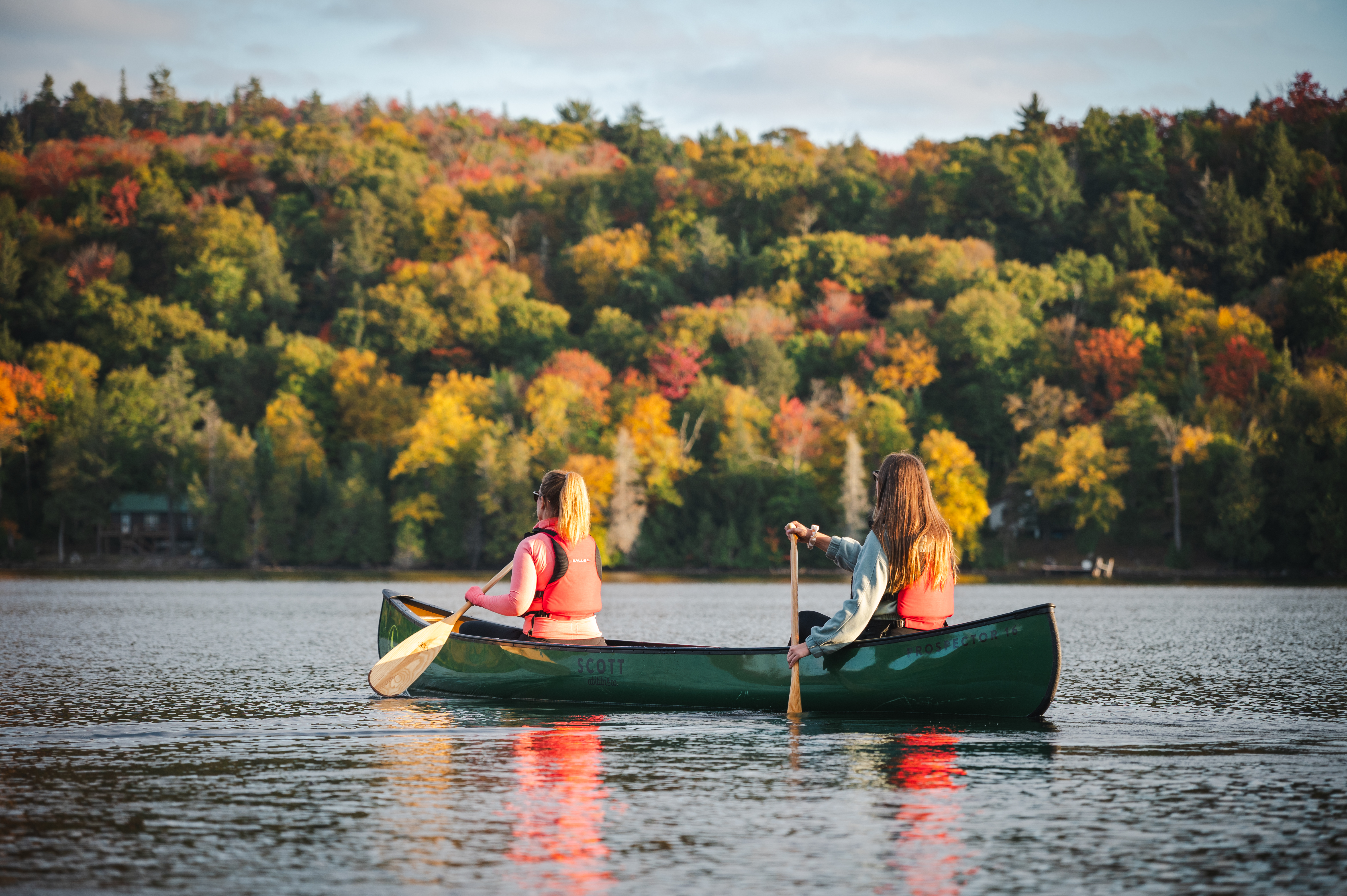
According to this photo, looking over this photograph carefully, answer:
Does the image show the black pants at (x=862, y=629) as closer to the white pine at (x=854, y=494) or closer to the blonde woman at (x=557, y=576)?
the blonde woman at (x=557, y=576)

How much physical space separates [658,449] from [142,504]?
31.4 m

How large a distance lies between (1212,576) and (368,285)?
63.1 m

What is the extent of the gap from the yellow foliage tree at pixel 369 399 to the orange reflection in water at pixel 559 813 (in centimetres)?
7228

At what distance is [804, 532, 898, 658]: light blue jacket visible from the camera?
38.1ft

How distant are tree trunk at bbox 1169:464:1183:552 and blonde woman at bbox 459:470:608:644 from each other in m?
57.6

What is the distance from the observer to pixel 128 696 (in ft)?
48.1

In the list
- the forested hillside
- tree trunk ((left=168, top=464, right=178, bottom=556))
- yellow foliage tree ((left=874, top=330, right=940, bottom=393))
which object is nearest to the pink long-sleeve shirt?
the forested hillside

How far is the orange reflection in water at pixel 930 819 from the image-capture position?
685 centimetres

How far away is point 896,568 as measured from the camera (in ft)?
38.3

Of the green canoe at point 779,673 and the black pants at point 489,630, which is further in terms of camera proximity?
the black pants at point 489,630

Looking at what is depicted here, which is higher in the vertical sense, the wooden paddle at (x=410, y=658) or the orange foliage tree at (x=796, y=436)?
the orange foliage tree at (x=796, y=436)

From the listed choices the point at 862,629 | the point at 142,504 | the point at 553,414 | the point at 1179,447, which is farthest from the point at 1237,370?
the point at 862,629

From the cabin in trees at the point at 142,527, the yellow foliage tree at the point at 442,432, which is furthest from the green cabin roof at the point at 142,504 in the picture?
the yellow foliage tree at the point at 442,432

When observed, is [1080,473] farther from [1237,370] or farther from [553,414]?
[553,414]
